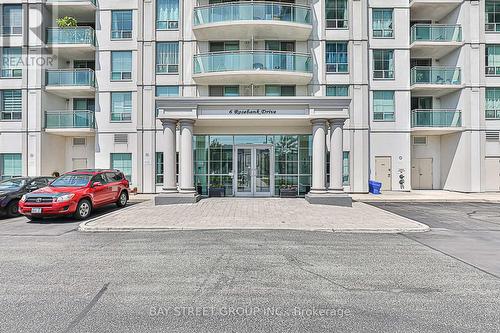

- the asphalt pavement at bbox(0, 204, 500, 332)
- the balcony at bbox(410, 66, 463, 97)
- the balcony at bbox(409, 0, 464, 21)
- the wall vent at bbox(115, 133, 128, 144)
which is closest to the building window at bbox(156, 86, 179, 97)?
the wall vent at bbox(115, 133, 128, 144)

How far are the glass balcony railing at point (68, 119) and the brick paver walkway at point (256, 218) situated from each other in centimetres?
1116

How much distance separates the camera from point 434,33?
68.1ft

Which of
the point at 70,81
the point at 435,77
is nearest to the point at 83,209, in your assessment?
the point at 70,81

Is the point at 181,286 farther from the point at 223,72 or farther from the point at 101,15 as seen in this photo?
the point at 101,15

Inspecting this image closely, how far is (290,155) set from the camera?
57.2ft

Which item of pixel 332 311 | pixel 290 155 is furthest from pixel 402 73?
pixel 332 311

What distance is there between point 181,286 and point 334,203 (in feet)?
33.9

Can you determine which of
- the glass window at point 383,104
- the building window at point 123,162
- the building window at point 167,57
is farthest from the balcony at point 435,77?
the building window at point 123,162

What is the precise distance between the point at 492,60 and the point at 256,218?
Result: 70.3ft

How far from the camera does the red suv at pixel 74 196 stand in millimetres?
10016

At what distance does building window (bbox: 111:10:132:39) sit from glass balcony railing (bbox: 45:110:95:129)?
19.0ft

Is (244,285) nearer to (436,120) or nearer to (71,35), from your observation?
(436,120)

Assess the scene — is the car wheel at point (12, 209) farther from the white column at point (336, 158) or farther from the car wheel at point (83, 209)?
the white column at point (336, 158)

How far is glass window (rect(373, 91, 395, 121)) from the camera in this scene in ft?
67.2
